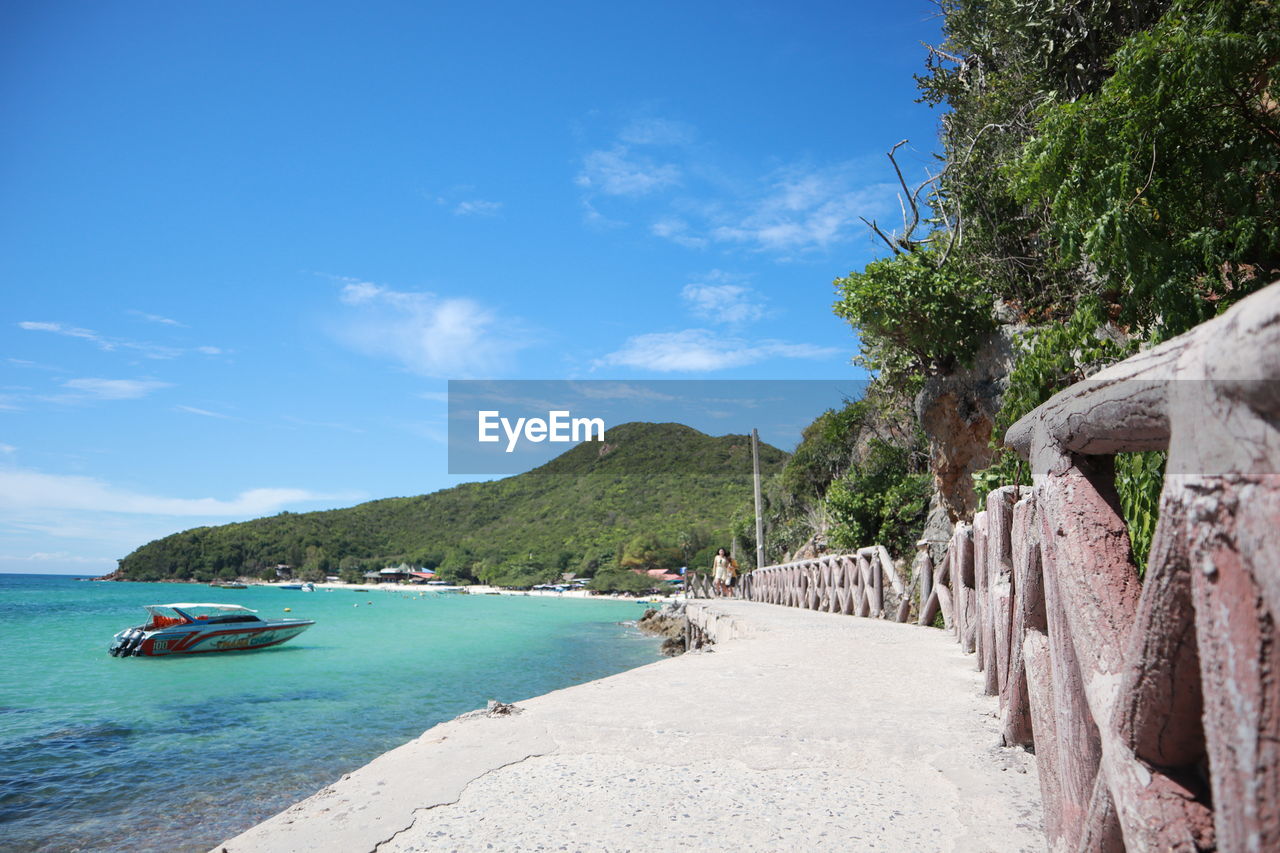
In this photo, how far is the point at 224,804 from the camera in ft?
21.7

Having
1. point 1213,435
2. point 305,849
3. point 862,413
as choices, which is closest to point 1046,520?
point 1213,435

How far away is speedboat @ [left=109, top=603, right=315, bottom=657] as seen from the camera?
19.6 meters

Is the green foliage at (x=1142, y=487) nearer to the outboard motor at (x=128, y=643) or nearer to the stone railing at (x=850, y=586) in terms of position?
the stone railing at (x=850, y=586)

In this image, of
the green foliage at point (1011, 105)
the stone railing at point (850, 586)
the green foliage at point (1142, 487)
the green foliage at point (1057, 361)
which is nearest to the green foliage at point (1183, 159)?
the green foliage at point (1057, 361)

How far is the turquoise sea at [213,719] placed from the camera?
6.49m

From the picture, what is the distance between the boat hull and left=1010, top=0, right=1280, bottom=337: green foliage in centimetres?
2108

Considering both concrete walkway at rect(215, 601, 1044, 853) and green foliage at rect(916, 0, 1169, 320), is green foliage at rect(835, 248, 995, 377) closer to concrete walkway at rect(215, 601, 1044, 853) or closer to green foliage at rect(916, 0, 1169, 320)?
green foliage at rect(916, 0, 1169, 320)

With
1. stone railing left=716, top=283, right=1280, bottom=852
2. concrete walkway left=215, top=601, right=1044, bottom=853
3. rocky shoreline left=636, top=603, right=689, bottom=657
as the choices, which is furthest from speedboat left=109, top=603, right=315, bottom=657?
stone railing left=716, top=283, right=1280, bottom=852

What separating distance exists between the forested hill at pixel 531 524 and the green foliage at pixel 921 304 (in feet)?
128

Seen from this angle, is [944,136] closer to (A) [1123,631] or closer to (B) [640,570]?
(A) [1123,631]

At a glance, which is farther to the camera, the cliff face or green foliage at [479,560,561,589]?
green foliage at [479,560,561,589]

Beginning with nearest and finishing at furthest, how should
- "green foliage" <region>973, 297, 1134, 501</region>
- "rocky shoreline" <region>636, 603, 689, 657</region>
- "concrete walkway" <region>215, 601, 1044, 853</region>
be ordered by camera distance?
"concrete walkway" <region>215, 601, 1044, 853</region>
"green foliage" <region>973, 297, 1134, 501</region>
"rocky shoreline" <region>636, 603, 689, 657</region>

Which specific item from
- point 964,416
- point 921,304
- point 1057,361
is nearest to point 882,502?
point 964,416

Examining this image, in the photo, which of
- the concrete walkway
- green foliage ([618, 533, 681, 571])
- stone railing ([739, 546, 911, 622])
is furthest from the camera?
green foliage ([618, 533, 681, 571])
